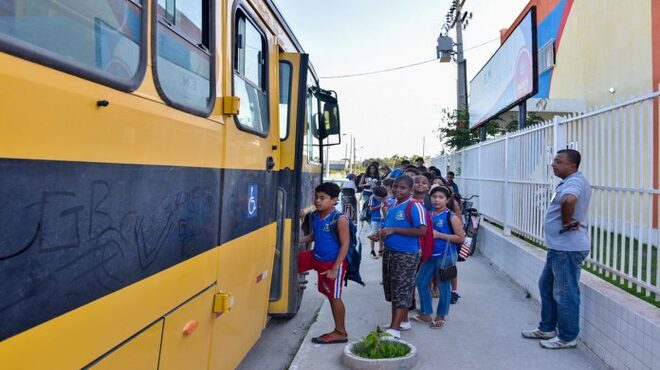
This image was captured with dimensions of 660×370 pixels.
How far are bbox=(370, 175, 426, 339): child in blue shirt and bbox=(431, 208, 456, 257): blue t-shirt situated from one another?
1.68 ft

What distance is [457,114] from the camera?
1650 centimetres

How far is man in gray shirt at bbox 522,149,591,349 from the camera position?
414cm

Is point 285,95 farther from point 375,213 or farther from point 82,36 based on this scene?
point 375,213

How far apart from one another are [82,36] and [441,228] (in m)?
4.12

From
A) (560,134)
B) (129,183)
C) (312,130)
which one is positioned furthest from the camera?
(312,130)

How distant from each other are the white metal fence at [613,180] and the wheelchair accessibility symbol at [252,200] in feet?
9.27

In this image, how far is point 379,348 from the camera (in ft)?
13.7

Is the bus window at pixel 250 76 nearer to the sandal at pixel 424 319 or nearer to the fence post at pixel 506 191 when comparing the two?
the sandal at pixel 424 319

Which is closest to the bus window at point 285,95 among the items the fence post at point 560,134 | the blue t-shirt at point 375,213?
the fence post at point 560,134

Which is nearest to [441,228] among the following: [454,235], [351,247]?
[454,235]

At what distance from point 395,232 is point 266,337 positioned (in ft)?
5.50

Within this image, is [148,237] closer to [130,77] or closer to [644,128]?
[130,77]

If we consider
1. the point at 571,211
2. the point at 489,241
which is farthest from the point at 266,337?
the point at 489,241

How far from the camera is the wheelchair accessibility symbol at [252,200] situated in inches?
133
